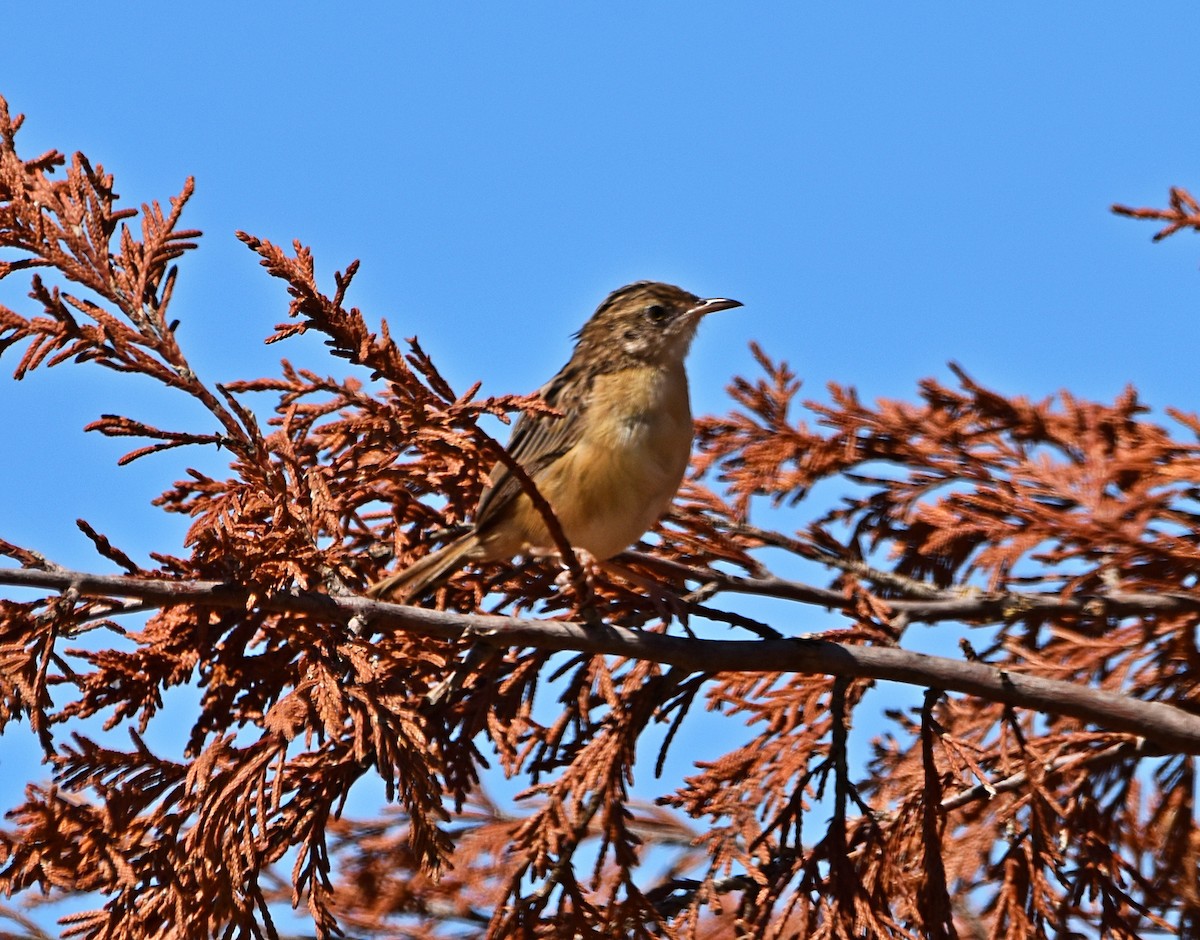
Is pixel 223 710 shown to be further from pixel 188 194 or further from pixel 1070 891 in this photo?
pixel 1070 891

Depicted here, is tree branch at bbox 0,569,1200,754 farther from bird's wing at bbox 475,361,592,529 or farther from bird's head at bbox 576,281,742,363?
bird's head at bbox 576,281,742,363

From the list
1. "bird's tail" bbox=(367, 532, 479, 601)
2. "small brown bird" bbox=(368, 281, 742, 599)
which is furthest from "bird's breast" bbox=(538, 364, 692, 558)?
"bird's tail" bbox=(367, 532, 479, 601)

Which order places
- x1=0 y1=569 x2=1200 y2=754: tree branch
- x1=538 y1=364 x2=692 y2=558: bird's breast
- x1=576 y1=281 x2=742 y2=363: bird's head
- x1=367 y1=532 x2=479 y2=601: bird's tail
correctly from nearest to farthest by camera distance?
x1=0 y1=569 x2=1200 y2=754: tree branch → x1=367 y1=532 x2=479 y2=601: bird's tail → x1=538 y1=364 x2=692 y2=558: bird's breast → x1=576 y1=281 x2=742 y2=363: bird's head

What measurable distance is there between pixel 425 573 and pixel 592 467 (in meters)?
0.68

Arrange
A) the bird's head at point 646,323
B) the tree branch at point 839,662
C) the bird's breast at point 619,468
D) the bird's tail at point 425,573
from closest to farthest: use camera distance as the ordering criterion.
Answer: the tree branch at point 839,662
the bird's tail at point 425,573
the bird's breast at point 619,468
the bird's head at point 646,323

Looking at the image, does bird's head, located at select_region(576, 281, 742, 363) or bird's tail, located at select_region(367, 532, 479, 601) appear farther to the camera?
bird's head, located at select_region(576, 281, 742, 363)

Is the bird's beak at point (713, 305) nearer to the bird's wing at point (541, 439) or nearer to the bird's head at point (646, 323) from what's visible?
the bird's head at point (646, 323)

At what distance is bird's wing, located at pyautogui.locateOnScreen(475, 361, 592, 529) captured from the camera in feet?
16.6

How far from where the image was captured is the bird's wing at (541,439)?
5.07 m

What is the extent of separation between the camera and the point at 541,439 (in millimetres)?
5551

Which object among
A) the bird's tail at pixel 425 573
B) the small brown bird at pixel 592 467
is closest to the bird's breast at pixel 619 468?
the small brown bird at pixel 592 467

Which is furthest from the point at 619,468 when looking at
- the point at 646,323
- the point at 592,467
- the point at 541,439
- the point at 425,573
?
the point at 646,323

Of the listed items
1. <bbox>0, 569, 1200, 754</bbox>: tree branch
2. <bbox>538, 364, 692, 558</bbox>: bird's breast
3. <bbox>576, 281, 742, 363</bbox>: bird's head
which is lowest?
<bbox>0, 569, 1200, 754</bbox>: tree branch

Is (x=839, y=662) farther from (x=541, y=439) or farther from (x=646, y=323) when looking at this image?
(x=646, y=323)
